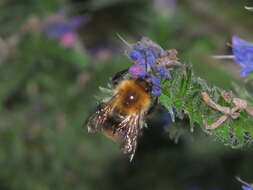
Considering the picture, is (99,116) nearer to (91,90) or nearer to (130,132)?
(130,132)

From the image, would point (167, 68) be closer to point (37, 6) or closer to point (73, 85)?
point (73, 85)

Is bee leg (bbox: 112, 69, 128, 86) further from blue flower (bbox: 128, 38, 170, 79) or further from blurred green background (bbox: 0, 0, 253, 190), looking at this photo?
blurred green background (bbox: 0, 0, 253, 190)

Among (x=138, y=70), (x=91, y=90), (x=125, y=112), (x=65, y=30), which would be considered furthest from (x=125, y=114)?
(x=65, y=30)

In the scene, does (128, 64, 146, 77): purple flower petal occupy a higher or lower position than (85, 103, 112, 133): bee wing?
higher

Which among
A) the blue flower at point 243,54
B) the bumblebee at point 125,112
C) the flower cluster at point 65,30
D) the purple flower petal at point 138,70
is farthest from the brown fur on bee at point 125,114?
the flower cluster at point 65,30

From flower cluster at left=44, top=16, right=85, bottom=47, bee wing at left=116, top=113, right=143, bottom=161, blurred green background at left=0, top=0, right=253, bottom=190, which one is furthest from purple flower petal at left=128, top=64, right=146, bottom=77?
flower cluster at left=44, top=16, right=85, bottom=47

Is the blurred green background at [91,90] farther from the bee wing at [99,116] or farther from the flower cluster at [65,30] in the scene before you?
the bee wing at [99,116]
